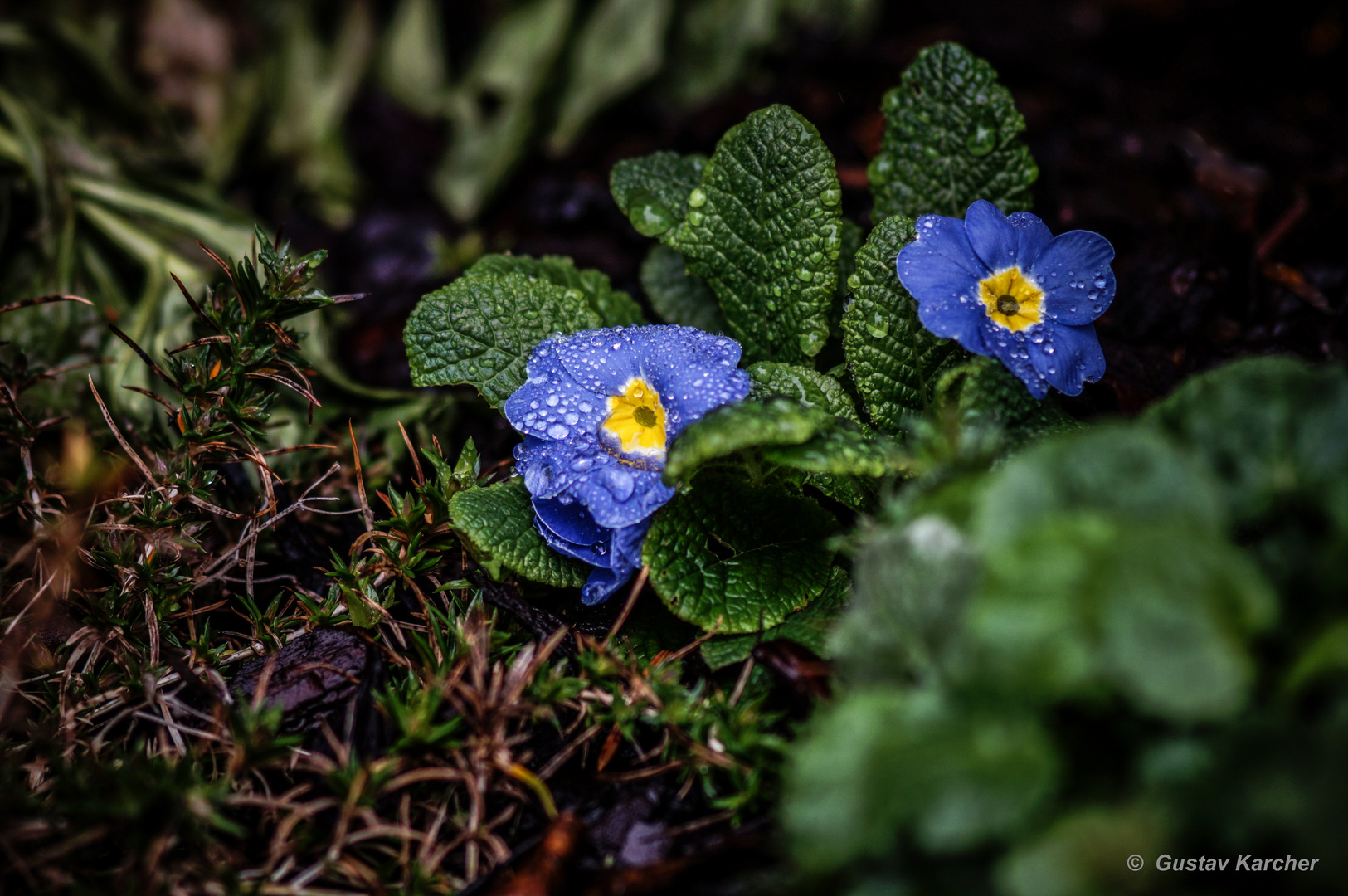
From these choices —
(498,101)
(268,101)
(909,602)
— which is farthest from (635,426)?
(268,101)

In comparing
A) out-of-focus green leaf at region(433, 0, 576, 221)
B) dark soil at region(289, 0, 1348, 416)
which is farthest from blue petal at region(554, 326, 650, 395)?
out-of-focus green leaf at region(433, 0, 576, 221)

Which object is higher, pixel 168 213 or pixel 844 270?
pixel 844 270

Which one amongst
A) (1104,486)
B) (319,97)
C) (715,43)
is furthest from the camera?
(319,97)

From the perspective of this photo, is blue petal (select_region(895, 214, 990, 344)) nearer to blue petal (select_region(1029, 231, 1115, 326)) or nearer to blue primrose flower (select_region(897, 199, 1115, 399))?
blue primrose flower (select_region(897, 199, 1115, 399))

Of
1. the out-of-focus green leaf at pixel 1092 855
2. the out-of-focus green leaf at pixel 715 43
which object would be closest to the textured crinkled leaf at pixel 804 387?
the out-of-focus green leaf at pixel 1092 855

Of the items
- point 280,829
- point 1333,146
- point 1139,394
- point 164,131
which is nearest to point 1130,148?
point 1333,146

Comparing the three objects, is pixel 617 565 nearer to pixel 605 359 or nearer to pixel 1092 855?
pixel 605 359

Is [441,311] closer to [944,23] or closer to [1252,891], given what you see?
[1252,891]
